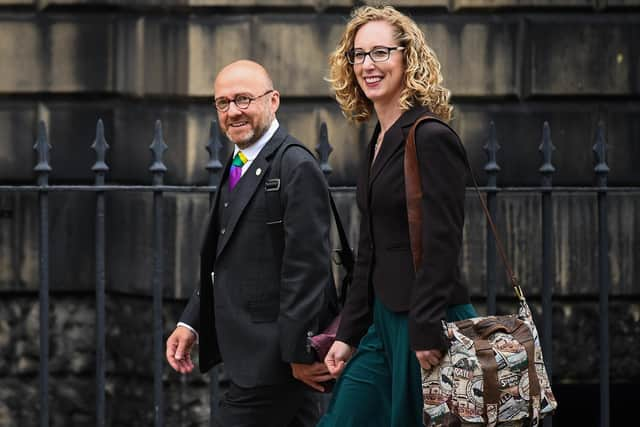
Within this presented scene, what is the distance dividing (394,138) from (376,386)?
71 cm

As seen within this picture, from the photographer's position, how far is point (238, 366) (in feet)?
12.9

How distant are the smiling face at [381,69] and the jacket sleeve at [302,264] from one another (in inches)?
15.4

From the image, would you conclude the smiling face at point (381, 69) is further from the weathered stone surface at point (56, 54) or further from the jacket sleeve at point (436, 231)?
the weathered stone surface at point (56, 54)

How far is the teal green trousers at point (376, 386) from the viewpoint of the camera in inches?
138

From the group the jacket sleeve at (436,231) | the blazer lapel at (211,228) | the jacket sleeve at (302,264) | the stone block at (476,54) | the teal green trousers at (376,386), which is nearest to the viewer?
the jacket sleeve at (436,231)

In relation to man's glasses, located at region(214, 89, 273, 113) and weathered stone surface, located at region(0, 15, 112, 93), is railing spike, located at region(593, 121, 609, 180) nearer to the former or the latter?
man's glasses, located at region(214, 89, 273, 113)

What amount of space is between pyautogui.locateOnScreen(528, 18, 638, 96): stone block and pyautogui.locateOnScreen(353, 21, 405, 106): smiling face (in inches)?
123

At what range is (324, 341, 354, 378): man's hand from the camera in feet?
12.2

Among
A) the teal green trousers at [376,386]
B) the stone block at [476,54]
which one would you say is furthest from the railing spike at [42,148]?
the stone block at [476,54]

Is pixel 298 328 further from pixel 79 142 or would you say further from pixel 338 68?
pixel 79 142

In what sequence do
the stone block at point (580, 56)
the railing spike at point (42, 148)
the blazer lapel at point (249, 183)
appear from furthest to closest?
the stone block at point (580, 56), the railing spike at point (42, 148), the blazer lapel at point (249, 183)

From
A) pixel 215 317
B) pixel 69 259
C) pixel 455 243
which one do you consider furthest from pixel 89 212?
pixel 455 243

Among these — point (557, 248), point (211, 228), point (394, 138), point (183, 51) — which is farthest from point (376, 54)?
point (557, 248)

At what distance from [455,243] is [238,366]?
2.99 ft
